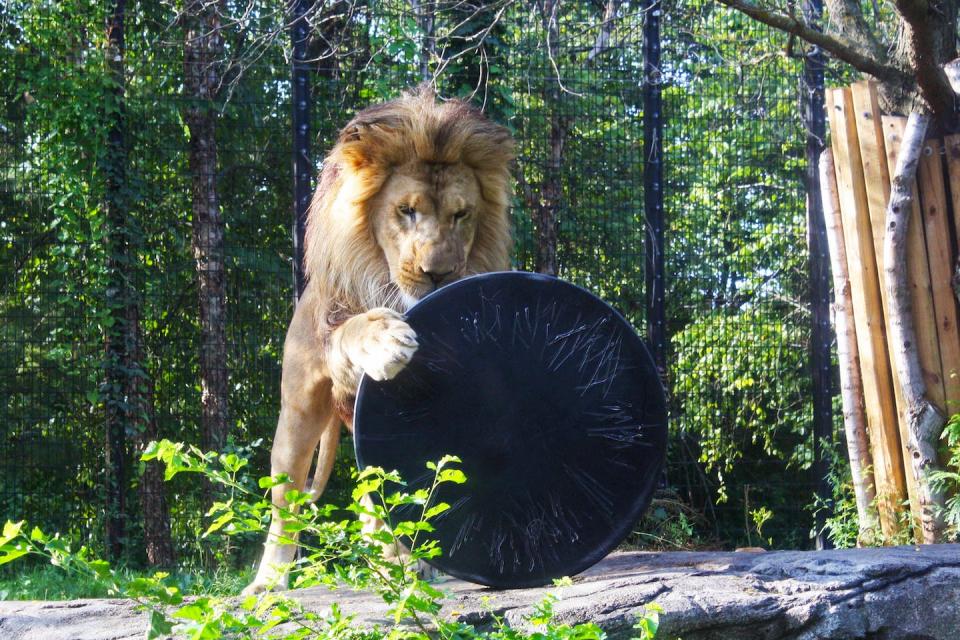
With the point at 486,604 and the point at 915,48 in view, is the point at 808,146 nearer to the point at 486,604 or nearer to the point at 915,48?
the point at 915,48

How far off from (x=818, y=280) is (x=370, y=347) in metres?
4.74

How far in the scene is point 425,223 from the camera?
4051 mm

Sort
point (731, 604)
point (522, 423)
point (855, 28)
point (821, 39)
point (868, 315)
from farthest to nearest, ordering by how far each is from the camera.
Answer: point (855, 28), point (868, 315), point (821, 39), point (522, 423), point (731, 604)

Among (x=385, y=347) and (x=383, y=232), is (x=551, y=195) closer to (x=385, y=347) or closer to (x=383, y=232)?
(x=383, y=232)

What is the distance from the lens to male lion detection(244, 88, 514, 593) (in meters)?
4.04

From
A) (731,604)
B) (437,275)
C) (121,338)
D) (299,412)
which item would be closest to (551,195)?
(121,338)

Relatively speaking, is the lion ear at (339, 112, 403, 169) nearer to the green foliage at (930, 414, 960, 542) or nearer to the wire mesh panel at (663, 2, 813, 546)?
the green foliage at (930, 414, 960, 542)

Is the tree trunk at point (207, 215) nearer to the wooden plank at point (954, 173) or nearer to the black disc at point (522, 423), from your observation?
the black disc at point (522, 423)

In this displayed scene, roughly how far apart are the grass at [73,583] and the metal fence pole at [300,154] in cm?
177

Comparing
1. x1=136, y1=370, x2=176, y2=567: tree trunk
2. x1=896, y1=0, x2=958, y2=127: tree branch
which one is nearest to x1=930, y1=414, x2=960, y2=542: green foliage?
x1=896, y1=0, x2=958, y2=127: tree branch

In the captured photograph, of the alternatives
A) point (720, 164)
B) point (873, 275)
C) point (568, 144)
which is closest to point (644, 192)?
point (568, 144)

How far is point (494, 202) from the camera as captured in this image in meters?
4.37

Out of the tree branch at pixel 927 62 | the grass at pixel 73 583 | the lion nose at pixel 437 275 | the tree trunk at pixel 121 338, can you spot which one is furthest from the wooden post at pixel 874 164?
the tree trunk at pixel 121 338

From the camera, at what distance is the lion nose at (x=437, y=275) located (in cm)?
398
